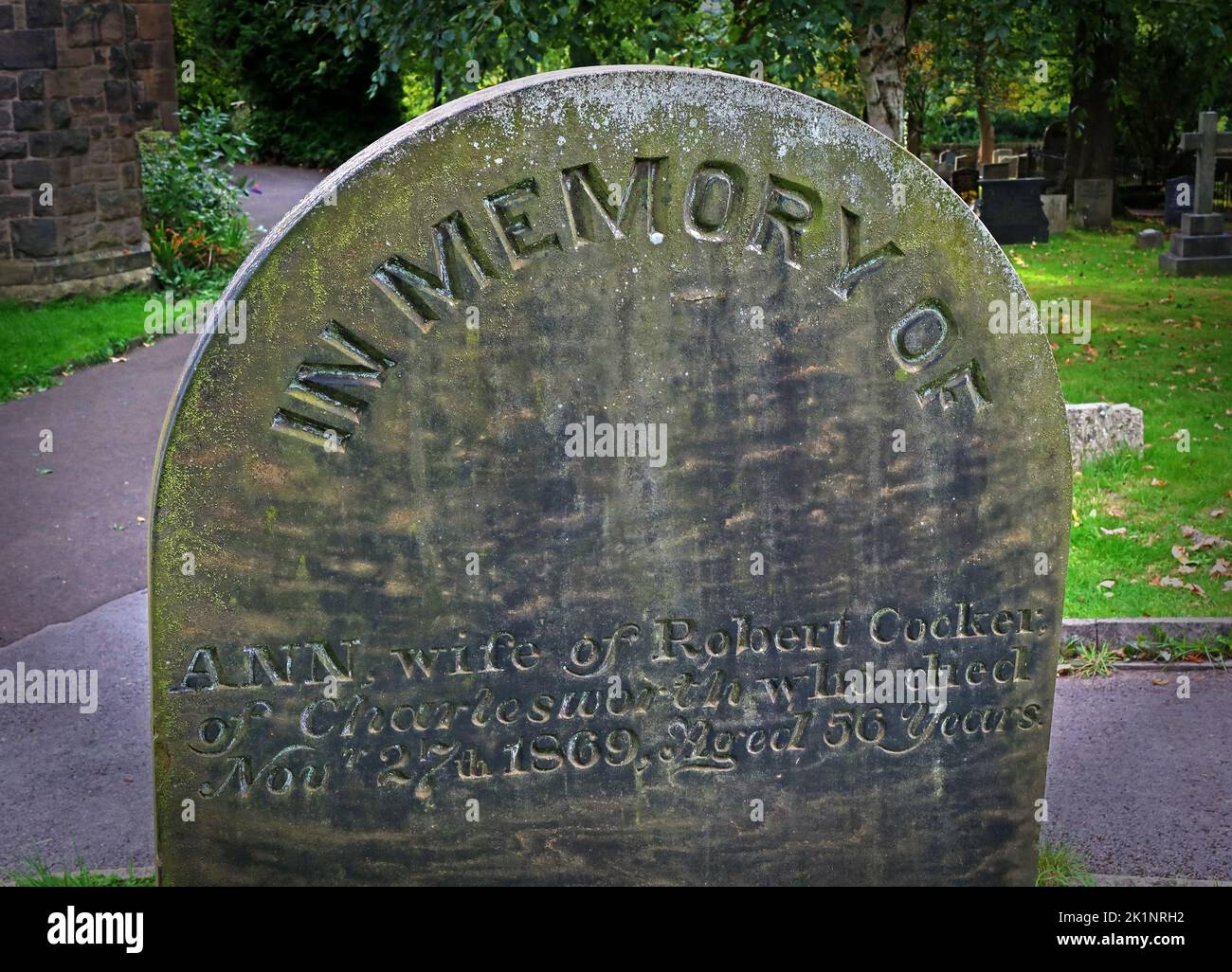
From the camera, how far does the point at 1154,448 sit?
8.71 meters

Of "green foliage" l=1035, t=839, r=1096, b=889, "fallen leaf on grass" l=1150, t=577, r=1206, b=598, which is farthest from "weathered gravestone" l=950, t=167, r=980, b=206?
"green foliage" l=1035, t=839, r=1096, b=889

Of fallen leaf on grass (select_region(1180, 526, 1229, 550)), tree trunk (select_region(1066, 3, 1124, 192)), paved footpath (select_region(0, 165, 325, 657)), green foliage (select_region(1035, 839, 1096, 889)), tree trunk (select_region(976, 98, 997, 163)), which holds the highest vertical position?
tree trunk (select_region(976, 98, 997, 163))

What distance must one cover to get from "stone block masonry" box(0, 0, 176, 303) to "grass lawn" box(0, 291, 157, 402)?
299 mm

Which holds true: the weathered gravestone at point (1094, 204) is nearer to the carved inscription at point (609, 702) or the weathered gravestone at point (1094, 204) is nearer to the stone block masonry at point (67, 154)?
the stone block masonry at point (67, 154)

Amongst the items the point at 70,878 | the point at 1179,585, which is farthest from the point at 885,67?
the point at 70,878

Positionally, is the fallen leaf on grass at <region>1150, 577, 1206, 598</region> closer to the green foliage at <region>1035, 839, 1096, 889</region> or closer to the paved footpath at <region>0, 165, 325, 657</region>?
the green foliage at <region>1035, 839, 1096, 889</region>

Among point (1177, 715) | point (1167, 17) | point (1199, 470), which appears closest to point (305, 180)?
point (1167, 17)

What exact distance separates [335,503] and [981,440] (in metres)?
1.61

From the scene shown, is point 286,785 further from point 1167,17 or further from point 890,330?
point 1167,17

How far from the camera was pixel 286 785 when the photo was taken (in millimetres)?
3275

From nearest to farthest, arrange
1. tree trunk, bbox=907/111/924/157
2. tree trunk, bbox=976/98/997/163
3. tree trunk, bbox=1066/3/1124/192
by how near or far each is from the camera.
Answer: tree trunk, bbox=1066/3/1124/192, tree trunk, bbox=907/111/924/157, tree trunk, bbox=976/98/997/163

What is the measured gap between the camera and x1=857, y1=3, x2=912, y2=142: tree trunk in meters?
9.96

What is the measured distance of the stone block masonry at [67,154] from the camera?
12.6m

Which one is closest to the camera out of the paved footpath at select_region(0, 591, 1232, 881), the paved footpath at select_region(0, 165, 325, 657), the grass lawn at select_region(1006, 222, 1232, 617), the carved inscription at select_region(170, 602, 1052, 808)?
the carved inscription at select_region(170, 602, 1052, 808)
